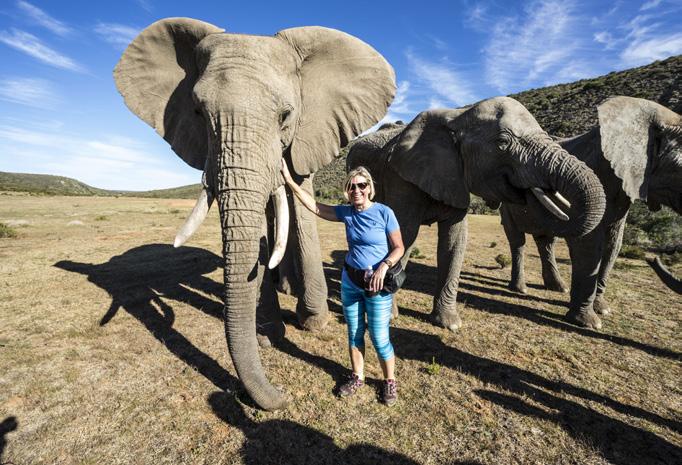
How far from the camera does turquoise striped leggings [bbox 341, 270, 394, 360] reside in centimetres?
298

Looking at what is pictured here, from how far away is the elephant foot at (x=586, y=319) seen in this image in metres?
4.94

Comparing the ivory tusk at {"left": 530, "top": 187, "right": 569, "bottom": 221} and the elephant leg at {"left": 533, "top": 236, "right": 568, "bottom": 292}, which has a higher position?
the ivory tusk at {"left": 530, "top": 187, "right": 569, "bottom": 221}

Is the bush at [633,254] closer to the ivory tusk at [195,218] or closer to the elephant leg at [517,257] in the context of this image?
the elephant leg at [517,257]

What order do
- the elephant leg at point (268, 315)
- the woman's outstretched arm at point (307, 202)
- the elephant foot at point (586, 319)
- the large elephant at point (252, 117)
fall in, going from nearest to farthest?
the large elephant at point (252, 117) → the woman's outstretched arm at point (307, 202) → the elephant leg at point (268, 315) → the elephant foot at point (586, 319)

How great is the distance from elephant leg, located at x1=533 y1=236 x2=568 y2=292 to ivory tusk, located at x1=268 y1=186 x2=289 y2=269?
5873mm

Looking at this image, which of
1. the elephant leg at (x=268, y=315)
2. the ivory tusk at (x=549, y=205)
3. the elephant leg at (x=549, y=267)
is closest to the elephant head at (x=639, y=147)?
the ivory tusk at (x=549, y=205)

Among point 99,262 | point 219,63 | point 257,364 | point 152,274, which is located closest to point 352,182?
point 219,63

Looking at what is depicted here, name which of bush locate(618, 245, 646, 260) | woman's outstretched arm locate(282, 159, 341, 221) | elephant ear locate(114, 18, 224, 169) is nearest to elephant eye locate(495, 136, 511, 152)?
woman's outstretched arm locate(282, 159, 341, 221)

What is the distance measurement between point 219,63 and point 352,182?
172cm

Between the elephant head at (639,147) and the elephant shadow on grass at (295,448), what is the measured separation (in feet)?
13.9

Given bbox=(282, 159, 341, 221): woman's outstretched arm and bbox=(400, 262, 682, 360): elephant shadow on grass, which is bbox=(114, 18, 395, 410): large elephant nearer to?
bbox=(282, 159, 341, 221): woman's outstretched arm

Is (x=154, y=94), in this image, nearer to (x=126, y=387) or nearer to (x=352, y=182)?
(x=352, y=182)

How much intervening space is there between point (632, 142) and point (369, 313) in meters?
4.35

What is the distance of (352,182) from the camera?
9.48 feet
